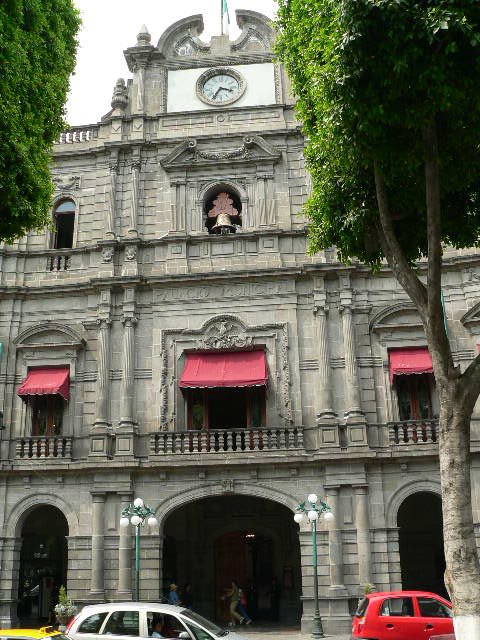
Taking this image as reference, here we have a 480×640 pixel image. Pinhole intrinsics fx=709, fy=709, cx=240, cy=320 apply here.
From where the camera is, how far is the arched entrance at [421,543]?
22047 mm

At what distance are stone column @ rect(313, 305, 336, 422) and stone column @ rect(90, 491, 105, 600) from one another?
658cm

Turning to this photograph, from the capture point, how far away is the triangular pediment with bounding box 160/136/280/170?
2294 cm

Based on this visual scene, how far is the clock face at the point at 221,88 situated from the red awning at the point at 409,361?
10.4m

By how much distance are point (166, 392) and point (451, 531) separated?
12359mm

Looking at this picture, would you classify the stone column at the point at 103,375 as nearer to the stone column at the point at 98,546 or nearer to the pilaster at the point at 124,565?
the stone column at the point at 98,546

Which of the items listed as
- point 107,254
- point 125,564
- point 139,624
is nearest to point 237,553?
point 125,564

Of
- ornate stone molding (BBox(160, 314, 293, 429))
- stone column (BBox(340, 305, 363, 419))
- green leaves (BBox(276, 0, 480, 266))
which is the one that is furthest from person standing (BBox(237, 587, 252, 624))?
green leaves (BBox(276, 0, 480, 266))

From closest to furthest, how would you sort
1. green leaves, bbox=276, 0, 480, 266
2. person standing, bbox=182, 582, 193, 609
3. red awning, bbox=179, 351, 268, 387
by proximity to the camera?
1. green leaves, bbox=276, 0, 480, 266
2. red awning, bbox=179, 351, 268, 387
3. person standing, bbox=182, 582, 193, 609

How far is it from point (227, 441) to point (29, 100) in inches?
412

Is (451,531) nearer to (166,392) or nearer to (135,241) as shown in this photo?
(166,392)

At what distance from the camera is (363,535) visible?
61.8ft

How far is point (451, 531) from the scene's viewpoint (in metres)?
9.57

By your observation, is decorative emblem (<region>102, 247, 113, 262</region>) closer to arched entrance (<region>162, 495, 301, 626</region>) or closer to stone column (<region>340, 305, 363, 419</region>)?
stone column (<region>340, 305, 363, 419</region>)

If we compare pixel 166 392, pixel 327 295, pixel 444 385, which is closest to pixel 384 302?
pixel 327 295
